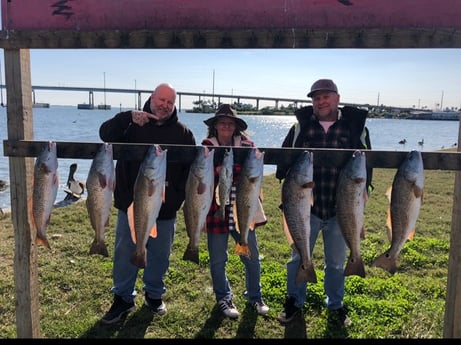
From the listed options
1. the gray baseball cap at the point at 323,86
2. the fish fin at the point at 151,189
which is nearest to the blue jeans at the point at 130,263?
the fish fin at the point at 151,189

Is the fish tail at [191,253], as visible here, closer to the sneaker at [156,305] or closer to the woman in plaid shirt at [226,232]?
the woman in plaid shirt at [226,232]

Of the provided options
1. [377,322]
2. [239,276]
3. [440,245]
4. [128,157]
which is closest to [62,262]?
[239,276]

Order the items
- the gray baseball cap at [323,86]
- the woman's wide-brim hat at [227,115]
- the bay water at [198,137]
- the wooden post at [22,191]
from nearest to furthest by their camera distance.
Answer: the wooden post at [22,191] < the gray baseball cap at [323,86] < the woman's wide-brim hat at [227,115] < the bay water at [198,137]

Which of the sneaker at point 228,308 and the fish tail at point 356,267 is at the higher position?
the fish tail at point 356,267

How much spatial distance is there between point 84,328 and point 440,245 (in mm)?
5705

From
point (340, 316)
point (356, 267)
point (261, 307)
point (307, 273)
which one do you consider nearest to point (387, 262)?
point (356, 267)

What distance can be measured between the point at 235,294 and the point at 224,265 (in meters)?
0.67

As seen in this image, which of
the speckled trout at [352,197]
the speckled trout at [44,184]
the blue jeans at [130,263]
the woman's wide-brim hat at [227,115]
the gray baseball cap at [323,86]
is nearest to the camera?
the speckled trout at [352,197]

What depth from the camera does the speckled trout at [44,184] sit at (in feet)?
10.9

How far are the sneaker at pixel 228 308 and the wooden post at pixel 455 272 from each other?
2.16 meters

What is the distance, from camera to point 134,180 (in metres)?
4.35

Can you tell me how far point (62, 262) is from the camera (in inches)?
235

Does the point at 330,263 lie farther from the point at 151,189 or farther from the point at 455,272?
the point at 151,189

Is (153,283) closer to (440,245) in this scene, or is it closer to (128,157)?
(128,157)
